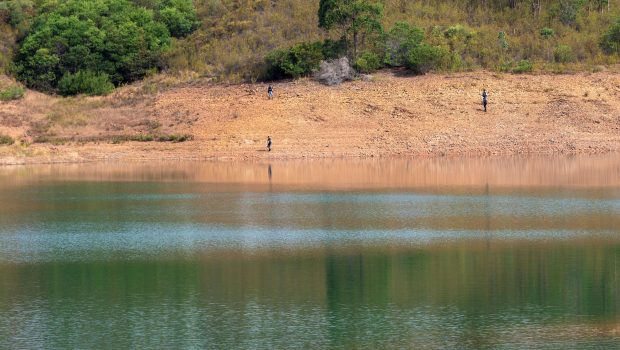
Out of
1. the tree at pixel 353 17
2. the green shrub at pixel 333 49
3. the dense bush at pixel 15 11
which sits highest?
the dense bush at pixel 15 11

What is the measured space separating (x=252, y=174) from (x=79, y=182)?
7485mm

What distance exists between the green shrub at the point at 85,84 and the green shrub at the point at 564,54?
25.5 metres

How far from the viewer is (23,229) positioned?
32250 millimetres

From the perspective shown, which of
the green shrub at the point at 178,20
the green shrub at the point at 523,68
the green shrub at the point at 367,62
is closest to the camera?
the green shrub at the point at 523,68

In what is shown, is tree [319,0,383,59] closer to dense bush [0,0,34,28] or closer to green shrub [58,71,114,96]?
green shrub [58,71,114,96]

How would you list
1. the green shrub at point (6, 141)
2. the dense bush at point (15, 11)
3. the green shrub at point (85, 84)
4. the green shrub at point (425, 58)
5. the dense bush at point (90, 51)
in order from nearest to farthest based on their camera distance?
the green shrub at point (6, 141)
the green shrub at point (425, 58)
the green shrub at point (85, 84)
the dense bush at point (90, 51)
the dense bush at point (15, 11)

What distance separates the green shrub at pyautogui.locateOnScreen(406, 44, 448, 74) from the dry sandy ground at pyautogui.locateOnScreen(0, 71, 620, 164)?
73 cm

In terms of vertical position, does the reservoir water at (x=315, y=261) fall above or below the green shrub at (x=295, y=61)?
below

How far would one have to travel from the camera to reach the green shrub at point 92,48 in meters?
61.8

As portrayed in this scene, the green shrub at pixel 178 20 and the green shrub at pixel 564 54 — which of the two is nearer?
the green shrub at pixel 564 54

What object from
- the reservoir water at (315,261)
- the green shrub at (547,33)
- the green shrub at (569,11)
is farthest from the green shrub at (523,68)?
the reservoir water at (315,261)

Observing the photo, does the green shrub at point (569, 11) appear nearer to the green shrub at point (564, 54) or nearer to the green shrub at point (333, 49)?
the green shrub at point (564, 54)

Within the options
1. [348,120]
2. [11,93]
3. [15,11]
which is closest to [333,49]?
[348,120]

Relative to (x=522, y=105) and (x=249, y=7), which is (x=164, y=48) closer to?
(x=249, y=7)
